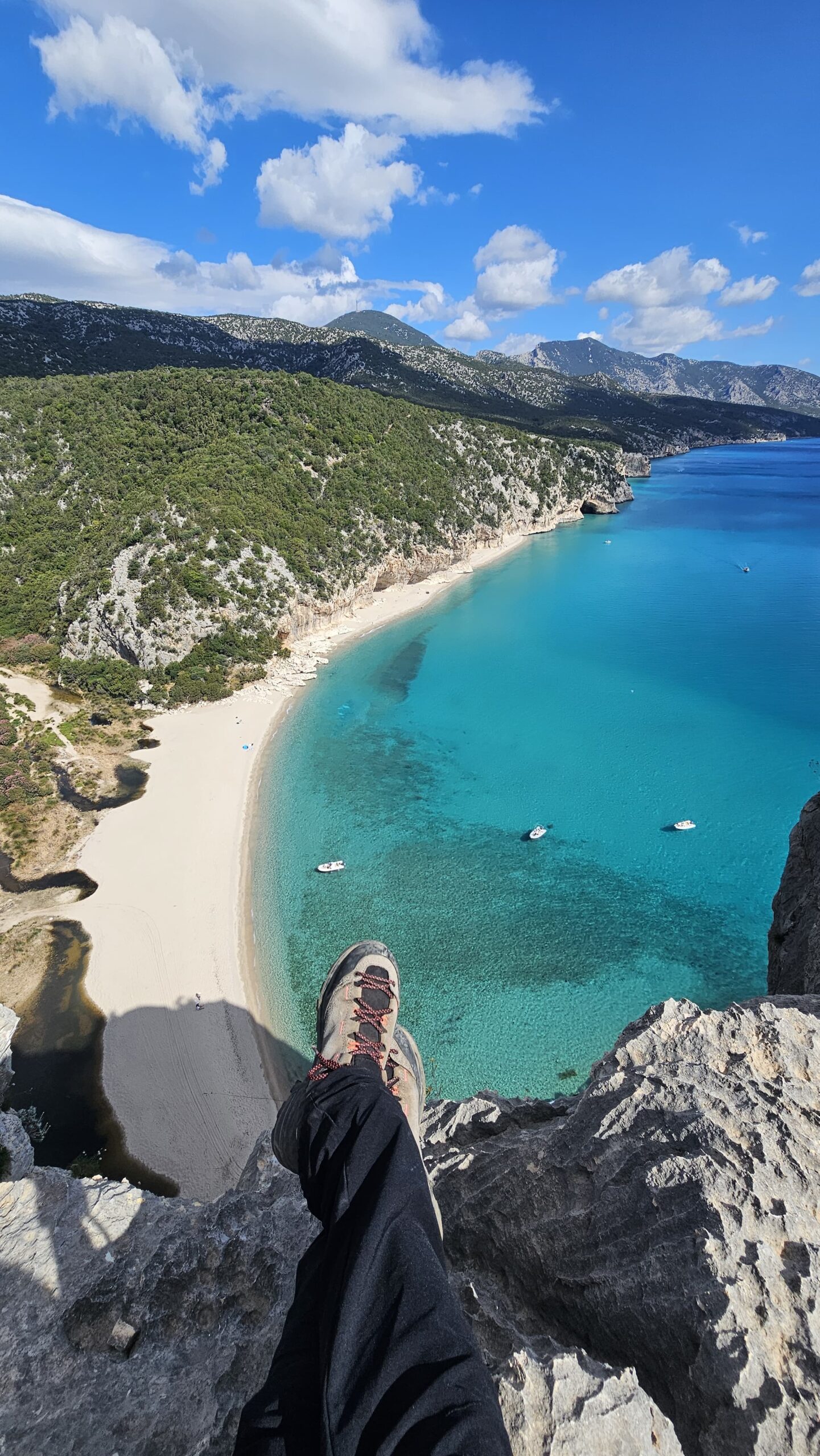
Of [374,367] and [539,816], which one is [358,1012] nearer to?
[539,816]

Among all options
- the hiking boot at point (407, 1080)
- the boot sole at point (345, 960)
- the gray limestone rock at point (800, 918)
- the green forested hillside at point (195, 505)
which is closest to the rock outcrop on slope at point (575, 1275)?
the hiking boot at point (407, 1080)

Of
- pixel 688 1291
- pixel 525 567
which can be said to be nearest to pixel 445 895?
pixel 688 1291

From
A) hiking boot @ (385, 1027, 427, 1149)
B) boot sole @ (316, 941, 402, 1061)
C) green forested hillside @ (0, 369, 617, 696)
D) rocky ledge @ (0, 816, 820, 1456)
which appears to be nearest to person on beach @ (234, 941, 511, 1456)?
rocky ledge @ (0, 816, 820, 1456)

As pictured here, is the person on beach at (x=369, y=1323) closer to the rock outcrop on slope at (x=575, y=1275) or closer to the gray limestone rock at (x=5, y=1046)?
the rock outcrop on slope at (x=575, y=1275)

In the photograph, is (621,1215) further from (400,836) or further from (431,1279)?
(400,836)

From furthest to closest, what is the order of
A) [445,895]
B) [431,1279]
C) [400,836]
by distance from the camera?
[400,836] → [445,895] → [431,1279]

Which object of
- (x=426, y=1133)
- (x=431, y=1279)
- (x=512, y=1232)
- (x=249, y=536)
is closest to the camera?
(x=431, y=1279)

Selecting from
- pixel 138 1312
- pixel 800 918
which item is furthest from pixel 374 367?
pixel 138 1312
